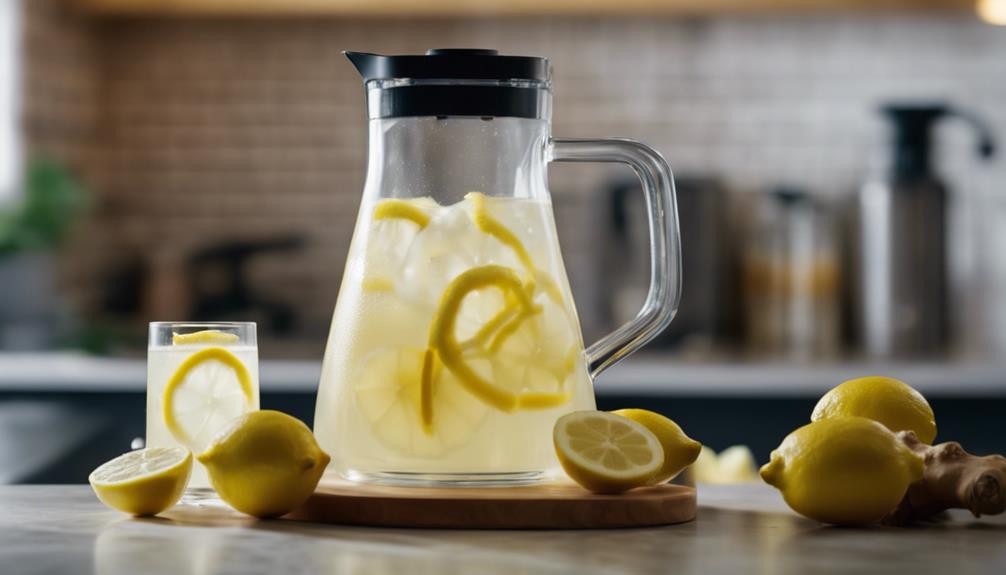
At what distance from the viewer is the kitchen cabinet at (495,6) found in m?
3.46

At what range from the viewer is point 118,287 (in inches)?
147

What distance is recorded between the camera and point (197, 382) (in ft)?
3.20

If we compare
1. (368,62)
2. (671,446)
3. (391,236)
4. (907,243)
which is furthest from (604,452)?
(907,243)

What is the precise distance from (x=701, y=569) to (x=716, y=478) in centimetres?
82

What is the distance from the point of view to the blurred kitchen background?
3389mm

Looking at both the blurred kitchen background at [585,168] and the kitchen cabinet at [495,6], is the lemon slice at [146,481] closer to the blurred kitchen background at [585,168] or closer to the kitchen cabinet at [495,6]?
the blurred kitchen background at [585,168]

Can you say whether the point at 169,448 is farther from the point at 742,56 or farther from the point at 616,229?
the point at 742,56

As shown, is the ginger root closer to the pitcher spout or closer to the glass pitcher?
the glass pitcher

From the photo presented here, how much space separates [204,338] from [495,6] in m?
2.70

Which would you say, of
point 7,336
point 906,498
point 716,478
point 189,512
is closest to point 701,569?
point 906,498

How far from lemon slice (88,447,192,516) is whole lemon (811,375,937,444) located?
1.45ft

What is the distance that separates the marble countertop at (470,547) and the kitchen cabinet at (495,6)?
2701 millimetres

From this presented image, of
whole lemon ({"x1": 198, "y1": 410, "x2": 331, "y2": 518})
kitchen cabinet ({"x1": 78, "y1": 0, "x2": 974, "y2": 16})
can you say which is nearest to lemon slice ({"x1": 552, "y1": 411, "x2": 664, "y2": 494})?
whole lemon ({"x1": 198, "y1": 410, "x2": 331, "y2": 518})

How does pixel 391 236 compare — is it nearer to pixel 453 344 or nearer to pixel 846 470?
pixel 453 344
